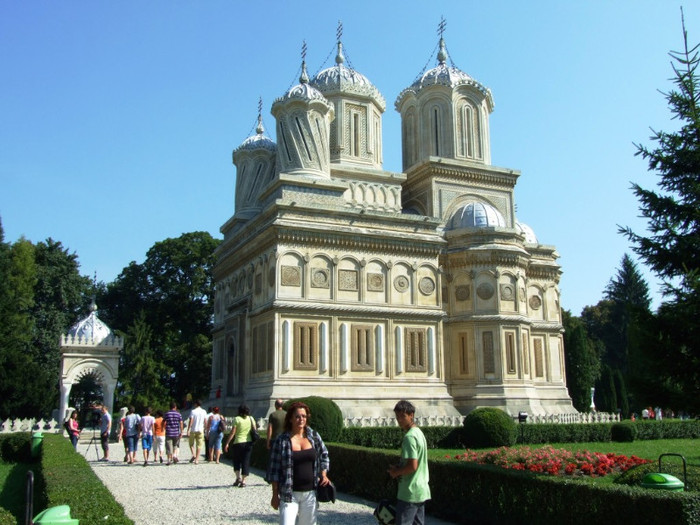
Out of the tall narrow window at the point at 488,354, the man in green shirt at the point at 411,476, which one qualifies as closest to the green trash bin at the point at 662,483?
the man in green shirt at the point at 411,476

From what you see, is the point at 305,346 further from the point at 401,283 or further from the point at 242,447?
the point at 242,447

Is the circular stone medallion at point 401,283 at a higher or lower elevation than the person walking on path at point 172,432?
higher

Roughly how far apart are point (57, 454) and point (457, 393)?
61.1 feet

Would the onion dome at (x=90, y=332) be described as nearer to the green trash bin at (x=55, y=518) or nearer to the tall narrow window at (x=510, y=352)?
the tall narrow window at (x=510, y=352)

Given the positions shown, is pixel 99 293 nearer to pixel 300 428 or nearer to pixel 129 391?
pixel 129 391

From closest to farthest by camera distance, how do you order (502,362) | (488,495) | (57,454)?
(488,495) < (57,454) < (502,362)

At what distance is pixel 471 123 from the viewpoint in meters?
34.0

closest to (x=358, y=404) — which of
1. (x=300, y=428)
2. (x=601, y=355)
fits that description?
(x=300, y=428)

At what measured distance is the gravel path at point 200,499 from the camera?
9883 millimetres

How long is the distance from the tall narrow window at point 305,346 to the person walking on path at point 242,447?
Result: 1179cm

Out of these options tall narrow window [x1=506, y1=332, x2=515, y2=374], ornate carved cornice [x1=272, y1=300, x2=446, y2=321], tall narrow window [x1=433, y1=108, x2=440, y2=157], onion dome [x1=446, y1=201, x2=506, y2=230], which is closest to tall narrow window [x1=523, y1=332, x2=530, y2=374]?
tall narrow window [x1=506, y1=332, x2=515, y2=374]

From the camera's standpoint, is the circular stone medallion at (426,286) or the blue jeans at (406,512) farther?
the circular stone medallion at (426,286)

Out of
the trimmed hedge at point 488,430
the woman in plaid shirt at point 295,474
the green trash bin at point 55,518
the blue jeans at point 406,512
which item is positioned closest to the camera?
the green trash bin at point 55,518

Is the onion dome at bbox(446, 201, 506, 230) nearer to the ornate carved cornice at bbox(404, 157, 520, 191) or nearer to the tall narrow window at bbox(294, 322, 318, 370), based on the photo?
the ornate carved cornice at bbox(404, 157, 520, 191)
